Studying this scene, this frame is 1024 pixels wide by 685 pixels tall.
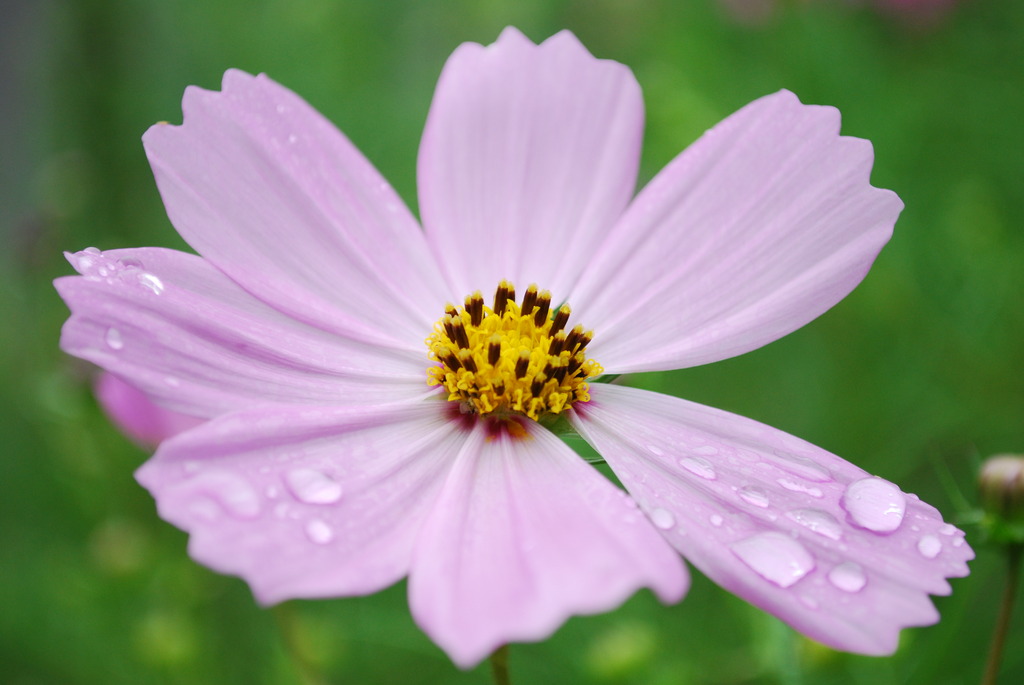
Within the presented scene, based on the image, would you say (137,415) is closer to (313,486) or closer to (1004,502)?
(313,486)

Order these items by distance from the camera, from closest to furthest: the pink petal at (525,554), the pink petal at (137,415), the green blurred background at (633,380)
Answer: the pink petal at (525,554) → the pink petal at (137,415) → the green blurred background at (633,380)

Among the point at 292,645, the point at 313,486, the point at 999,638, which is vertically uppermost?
the point at 313,486

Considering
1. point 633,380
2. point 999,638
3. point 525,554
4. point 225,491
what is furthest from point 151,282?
point 999,638

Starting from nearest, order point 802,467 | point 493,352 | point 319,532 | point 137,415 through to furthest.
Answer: point 319,532, point 802,467, point 493,352, point 137,415

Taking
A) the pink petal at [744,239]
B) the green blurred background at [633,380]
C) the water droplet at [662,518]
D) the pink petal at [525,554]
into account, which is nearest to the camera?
the pink petal at [525,554]

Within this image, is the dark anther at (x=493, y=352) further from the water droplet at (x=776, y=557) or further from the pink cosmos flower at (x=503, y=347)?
the water droplet at (x=776, y=557)

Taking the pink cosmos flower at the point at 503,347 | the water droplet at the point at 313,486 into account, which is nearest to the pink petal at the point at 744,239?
the pink cosmos flower at the point at 503,347

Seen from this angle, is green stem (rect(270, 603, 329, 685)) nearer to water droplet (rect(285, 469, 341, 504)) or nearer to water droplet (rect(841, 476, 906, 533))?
water droplet (rect(285, 469, 341, 504))
